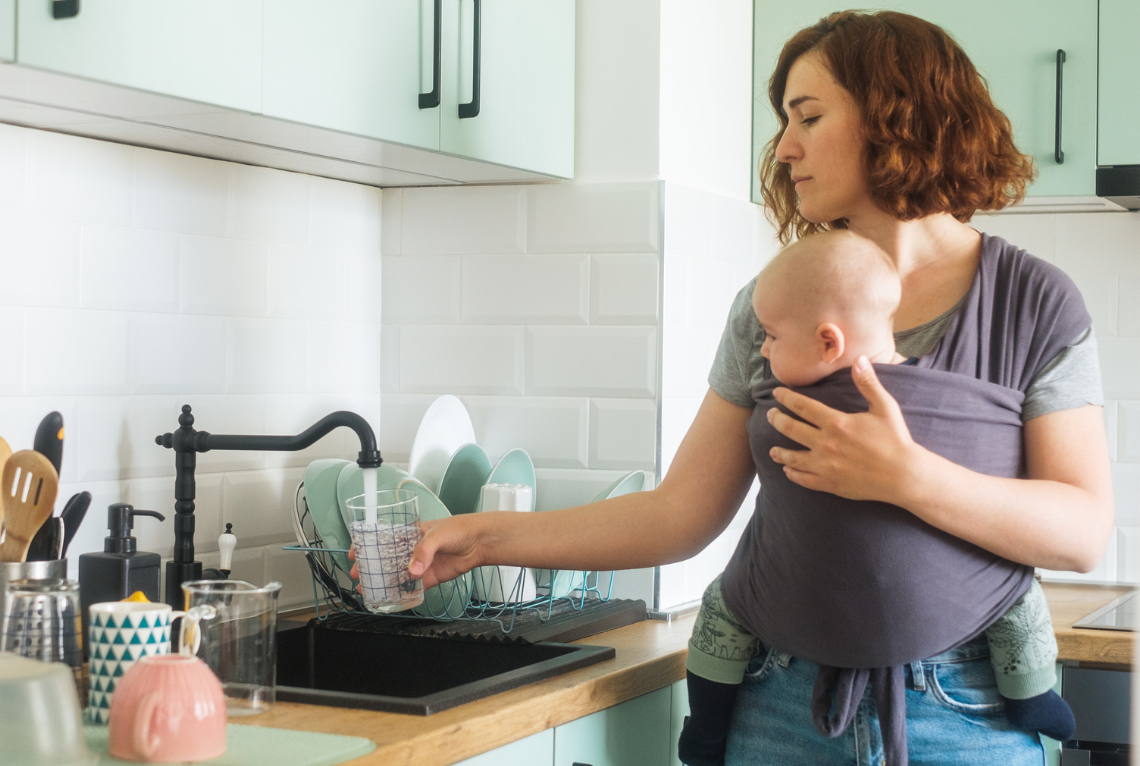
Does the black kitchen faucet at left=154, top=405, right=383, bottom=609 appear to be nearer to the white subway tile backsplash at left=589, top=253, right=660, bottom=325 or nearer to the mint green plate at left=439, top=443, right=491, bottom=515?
the mint green plate at left=439, top=443, right=491, bottom=515

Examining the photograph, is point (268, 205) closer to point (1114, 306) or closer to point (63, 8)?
point (63, 8)

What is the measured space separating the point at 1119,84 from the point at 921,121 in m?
0.93

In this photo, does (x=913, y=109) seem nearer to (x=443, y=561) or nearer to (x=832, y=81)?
(x=832, y=81)

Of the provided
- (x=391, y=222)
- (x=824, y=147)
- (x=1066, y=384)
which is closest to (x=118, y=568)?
(x=391, y=222)

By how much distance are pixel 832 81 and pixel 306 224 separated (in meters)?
0.94

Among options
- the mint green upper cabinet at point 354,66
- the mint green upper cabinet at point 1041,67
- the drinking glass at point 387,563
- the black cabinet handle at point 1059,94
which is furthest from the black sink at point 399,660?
the black cabinet handle at point 1059,94

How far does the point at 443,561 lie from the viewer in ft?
4.98

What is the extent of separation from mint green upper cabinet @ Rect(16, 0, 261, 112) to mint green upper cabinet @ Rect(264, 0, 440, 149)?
0.04 m

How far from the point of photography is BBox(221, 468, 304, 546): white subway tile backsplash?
6.12 ft

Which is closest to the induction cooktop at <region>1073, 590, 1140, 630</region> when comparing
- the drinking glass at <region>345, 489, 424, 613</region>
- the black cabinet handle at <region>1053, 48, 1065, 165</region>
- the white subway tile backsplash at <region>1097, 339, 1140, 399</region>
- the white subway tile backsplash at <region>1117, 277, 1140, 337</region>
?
the white subway tile backsplash at <region>1097, 339, 1140, 399</region>

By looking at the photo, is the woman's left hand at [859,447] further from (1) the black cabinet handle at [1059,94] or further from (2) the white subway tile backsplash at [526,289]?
(1) the black cabinet handle at [1059,94]

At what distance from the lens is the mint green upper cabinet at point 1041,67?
207 centimetres

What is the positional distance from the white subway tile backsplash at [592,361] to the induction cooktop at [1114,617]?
2.54ft

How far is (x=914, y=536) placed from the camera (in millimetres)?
1192
